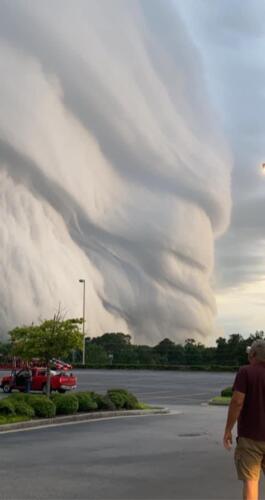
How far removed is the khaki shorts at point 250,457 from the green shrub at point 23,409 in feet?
37.5

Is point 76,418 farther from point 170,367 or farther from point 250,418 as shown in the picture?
point 170,367

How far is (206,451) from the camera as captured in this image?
12.5 metres

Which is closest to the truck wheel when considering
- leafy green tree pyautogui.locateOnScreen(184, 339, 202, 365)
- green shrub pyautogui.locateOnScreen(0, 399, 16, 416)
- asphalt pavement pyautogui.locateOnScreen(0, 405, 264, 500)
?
green shrub pyautogui.locateOnScreen(0, 399, 16, 416)

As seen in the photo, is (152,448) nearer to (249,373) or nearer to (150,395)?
(249,373)

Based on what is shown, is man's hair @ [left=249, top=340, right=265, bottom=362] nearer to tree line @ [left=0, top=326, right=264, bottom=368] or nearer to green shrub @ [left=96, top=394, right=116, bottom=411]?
green shrub @ [left=96, top=394, right=116, bottom=411]

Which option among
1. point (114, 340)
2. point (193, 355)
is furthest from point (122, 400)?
point (114, 340)

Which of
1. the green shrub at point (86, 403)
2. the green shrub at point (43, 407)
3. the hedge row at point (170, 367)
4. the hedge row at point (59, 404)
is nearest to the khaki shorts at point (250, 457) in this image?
the hedge row at point (59, 404)

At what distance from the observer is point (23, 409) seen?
56.5ft

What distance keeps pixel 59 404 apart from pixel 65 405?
16 cm

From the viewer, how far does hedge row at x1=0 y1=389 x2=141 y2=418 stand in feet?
56.4

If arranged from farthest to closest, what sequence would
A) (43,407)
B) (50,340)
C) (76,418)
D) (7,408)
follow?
(50,340), (76,418), (43,407), (7,408)

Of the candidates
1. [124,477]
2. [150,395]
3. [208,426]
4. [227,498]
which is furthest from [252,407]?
[150,395]

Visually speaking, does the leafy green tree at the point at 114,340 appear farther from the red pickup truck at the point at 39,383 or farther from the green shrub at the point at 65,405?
the green shrub at the point at 65,405

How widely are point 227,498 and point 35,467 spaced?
11.1 feet
